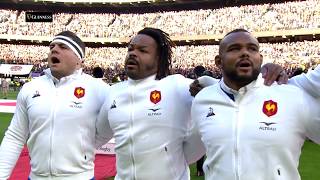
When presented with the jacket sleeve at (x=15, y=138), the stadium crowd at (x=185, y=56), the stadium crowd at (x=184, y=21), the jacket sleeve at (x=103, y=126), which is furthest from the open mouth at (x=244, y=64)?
the stadium crowd at (x=184, y=21)

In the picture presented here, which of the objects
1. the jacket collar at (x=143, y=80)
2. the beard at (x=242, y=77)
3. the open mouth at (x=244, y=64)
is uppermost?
the open mouth at (x=244, y=64)

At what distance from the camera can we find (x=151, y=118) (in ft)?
10.8

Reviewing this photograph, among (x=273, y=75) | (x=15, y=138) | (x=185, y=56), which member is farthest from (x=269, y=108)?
(x=185, y=56)

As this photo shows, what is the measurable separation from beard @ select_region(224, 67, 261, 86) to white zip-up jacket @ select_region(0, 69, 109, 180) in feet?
4.36

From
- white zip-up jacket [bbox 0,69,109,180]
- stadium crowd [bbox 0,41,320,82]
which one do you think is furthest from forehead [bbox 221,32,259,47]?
stadium crowd [bbox 0,41,320,82]

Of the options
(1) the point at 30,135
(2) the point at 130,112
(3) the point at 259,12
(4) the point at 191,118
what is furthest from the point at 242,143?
(3) the point at 259,12

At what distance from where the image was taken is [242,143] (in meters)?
2.71

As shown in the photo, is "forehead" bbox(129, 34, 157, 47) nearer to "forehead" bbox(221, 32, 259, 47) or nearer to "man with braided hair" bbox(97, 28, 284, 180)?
"man with braided hair" bbox(97, 28, 284, 180)

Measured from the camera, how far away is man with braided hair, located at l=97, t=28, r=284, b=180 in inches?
128

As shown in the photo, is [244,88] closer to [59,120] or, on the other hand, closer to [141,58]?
[141,58]

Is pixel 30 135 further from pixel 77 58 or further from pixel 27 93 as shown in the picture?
pixel 77 58

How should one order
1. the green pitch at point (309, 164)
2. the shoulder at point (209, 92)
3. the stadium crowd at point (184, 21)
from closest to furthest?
1. the shoulder at point (209, 92)
2. the green pitch at point (309, 164)
3. the stadium crowd at point (184, 21)

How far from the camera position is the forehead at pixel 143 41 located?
3.38 metres

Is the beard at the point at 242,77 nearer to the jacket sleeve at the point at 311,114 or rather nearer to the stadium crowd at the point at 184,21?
the jacket sleeve at the point at 311,114
